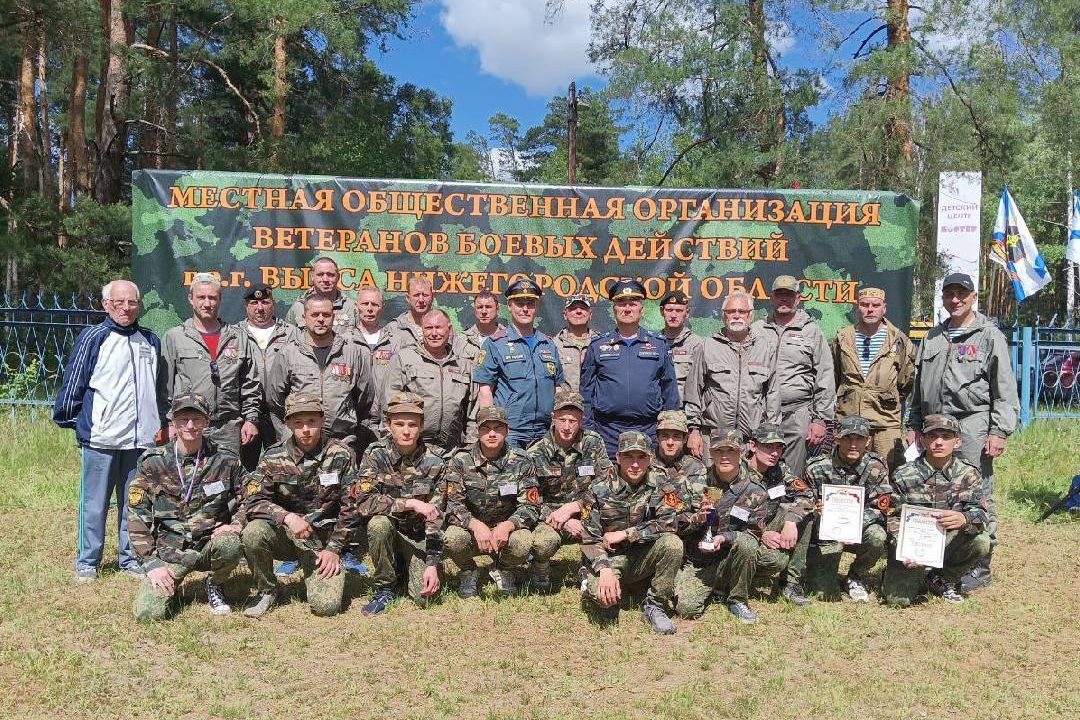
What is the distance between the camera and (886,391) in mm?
5207

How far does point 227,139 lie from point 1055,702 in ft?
65.2

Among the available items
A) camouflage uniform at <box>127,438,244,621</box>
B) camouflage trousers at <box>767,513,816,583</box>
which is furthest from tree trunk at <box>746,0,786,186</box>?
camouflage uniform at <box>127,438,244,621</box>

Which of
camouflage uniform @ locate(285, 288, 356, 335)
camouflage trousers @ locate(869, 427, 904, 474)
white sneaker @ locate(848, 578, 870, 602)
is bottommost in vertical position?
white sneaker @ locate(848, 578, 870, 602)

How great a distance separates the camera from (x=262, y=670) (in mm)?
3721

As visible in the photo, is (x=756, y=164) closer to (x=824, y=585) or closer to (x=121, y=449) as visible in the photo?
(x=824, y=585)

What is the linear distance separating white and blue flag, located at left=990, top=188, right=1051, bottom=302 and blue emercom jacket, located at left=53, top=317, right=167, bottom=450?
31.1 ft

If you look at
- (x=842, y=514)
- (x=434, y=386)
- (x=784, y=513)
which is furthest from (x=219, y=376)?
(x=842, y=514)

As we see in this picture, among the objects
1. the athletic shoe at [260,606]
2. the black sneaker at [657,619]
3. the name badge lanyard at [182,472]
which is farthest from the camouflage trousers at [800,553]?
the name badge lanyard at [182,472]

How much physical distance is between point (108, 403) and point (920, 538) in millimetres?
4687

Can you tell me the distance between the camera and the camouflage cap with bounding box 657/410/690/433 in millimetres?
4555

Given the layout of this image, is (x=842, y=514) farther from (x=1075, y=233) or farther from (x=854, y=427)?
(x=1075, y=233)

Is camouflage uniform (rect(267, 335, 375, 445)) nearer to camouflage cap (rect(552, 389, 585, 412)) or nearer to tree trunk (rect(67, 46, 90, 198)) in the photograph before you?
camouflage cap (rect(552, 389, 585, 412))

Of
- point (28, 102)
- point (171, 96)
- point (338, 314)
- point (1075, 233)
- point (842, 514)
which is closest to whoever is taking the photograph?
point (842, 514)

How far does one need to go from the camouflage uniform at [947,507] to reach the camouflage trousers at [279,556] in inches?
122
